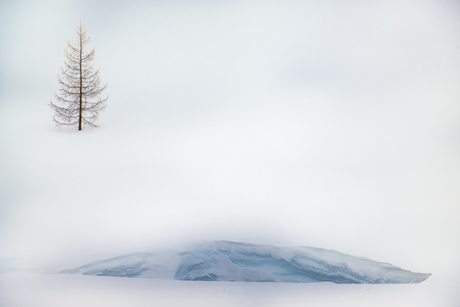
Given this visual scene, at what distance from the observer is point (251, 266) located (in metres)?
1.88

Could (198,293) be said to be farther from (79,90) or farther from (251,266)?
(79,90)

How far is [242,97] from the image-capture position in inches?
113

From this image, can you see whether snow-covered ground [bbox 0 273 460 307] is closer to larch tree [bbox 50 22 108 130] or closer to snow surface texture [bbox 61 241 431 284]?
snow surface texture [bbox 61 241 431 284]

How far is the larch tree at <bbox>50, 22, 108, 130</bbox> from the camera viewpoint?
2.89 m

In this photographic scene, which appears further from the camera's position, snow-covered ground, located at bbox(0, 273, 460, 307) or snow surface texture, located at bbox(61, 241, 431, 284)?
snow surface texture, located at bbox(61, 241, 431, 284)

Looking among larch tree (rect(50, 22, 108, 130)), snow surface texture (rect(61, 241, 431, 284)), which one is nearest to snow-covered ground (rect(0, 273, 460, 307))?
snow surface texture (rect(61, 241, 431, 284))

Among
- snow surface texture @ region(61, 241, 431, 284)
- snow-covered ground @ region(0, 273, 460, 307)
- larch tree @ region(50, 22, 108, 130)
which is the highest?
larch tree @ region(50, 22, 108, 130)

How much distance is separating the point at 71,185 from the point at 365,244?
2129 millimetres

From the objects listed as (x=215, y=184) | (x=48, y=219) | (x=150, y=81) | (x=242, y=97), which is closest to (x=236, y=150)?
(x=215, y=184)

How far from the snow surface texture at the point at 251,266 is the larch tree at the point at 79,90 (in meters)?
1.58

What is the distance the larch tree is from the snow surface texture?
158cm

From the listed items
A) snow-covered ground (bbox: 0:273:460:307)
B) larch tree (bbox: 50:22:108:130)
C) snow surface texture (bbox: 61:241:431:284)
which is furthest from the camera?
larch tree (bbox: 50:22:108:130)

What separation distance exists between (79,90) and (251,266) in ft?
7.84

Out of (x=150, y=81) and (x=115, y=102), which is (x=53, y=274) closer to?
(x=115, y=102)
